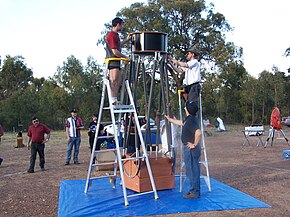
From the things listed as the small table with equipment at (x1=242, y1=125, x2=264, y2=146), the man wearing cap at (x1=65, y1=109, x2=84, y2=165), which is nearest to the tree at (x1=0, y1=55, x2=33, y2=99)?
the small table with equipment at (x1=242, y1=125, x2=264, y2=146)

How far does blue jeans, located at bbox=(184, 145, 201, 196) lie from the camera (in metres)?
6.19

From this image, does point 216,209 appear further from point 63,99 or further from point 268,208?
point 63,99

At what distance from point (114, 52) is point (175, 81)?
6700mm

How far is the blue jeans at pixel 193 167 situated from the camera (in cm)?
619

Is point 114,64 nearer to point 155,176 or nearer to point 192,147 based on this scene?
point 192,147

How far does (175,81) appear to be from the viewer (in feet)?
41.1

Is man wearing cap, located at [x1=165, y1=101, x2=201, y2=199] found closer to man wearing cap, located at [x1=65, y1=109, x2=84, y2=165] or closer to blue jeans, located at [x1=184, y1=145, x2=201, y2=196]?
blue jeans, located at [x1=184, y1=145, x2=201, y2=196]

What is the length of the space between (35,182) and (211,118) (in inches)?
1075

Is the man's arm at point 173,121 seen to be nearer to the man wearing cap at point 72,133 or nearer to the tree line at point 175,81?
the tree line at point 175,81

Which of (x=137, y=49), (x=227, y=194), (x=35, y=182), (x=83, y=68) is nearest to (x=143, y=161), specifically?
(x=227, y=194)

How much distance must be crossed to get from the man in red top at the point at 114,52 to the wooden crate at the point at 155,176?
53.0 inches

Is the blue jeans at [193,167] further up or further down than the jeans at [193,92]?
further down

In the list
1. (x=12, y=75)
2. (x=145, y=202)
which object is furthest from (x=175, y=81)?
(x=12, y=75)

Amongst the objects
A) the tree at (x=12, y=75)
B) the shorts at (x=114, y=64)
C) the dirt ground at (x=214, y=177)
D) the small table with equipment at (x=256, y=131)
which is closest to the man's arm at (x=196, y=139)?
the dirt ground at (x=214, y=177)
